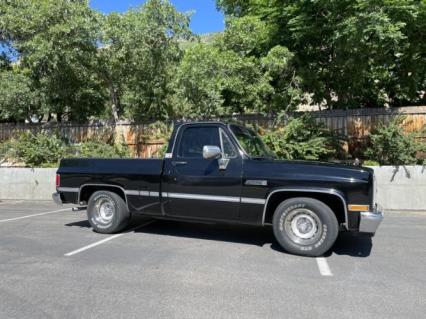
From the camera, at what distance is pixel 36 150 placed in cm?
1498

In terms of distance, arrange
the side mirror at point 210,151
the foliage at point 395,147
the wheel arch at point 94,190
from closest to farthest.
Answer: the side mirror at point 210,151 < the wheel arch at point 94,190 < the foliage at point 395,147

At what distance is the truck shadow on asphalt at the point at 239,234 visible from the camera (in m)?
7.18

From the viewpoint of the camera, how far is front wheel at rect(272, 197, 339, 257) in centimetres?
646

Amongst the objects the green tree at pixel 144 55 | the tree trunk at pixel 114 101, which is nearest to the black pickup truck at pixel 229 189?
the green tree at pixel 144 55

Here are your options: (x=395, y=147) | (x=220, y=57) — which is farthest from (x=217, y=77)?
(x=395, y=147)

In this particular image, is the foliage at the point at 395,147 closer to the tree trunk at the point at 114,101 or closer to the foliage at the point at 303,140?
the foliage at the point at 303,140

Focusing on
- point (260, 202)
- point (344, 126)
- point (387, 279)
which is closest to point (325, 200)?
point (260, 202)

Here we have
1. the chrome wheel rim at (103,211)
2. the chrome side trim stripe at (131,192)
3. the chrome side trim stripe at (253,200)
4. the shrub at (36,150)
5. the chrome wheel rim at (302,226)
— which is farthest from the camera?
the shrub at (36,150)

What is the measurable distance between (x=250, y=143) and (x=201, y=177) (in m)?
1.05

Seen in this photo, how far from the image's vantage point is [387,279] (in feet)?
18.2

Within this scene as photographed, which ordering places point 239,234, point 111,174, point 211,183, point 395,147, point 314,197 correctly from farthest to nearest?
point 395,147
point 239,234
point 111,174
point 211,183
point 314,197

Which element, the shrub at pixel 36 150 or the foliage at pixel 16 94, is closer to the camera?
the shrub at pixel 36 150

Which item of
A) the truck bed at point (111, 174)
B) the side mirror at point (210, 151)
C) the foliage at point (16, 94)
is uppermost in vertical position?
the foliage at point (16, 94)

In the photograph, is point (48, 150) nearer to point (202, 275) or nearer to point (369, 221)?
point (202, 275)
